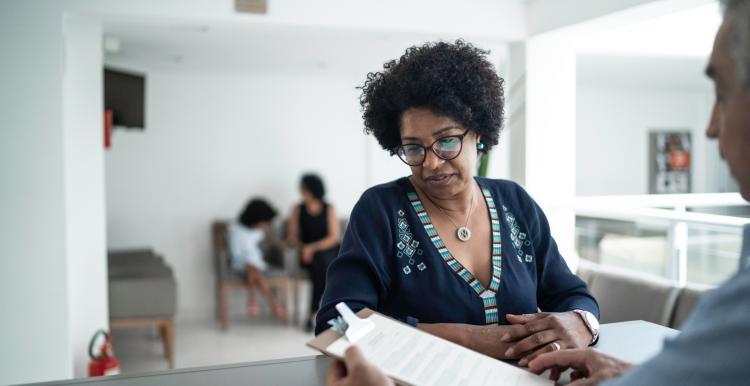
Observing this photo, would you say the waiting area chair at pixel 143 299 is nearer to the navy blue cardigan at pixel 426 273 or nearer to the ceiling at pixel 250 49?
the ceiling at pixel 250 49

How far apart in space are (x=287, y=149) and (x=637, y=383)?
577 centimetres

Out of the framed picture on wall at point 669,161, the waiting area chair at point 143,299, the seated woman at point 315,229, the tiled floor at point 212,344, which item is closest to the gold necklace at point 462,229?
the tiled floor at point 212,344

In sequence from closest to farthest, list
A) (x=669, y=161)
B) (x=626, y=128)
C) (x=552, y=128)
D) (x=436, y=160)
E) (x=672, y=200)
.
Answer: (x=436, y=160), (x=672, y=200), (x=552, y=128), (x=626, y=128), (x=669, y=161)

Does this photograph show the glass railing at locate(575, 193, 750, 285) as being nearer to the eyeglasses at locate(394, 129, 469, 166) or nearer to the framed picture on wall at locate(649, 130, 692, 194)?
the eyeglasses at locate(394, 129, 469, 166)

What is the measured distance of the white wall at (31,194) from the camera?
2.86 metres

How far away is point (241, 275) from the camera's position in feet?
18.3

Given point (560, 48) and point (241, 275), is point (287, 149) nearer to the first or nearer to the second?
point (241, 275)

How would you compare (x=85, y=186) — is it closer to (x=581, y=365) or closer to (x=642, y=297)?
(x=642, y=297)

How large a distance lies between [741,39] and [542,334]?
65 cm

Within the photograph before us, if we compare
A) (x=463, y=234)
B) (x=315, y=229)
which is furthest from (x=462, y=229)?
(x=315, y=229)

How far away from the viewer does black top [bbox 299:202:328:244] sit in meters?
5.54

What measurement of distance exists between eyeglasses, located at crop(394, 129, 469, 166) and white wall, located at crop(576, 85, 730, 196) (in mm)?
7126

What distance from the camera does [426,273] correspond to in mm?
1310

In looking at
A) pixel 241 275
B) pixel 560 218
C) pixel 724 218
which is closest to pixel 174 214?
pixel 241 275
